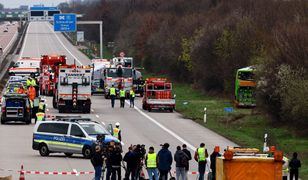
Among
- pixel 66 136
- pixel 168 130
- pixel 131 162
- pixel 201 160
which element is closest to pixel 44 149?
pixel 66 136

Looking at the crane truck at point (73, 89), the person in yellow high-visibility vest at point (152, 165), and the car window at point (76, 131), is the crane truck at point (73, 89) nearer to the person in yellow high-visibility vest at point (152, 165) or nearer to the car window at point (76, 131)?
the car window at point (76, 131)

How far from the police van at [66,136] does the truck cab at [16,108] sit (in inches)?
551

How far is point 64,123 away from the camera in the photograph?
128 ft

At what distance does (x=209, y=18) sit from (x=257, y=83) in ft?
140

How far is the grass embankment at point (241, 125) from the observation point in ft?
145

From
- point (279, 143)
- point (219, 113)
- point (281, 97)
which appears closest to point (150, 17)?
point (219, 113)

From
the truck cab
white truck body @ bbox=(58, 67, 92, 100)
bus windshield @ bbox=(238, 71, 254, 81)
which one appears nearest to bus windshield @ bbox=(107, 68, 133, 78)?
bus windshield @ bbox=(238, 71, 254, 81)

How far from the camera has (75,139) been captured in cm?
3841

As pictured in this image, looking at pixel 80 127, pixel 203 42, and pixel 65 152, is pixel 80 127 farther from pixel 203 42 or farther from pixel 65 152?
pixel 203 42

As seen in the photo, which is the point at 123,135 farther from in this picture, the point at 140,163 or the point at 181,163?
the point at 181,163

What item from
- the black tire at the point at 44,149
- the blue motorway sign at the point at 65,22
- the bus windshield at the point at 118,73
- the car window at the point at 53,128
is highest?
the blue motorway sign at the point at 65,22

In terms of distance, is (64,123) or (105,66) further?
(105,66)

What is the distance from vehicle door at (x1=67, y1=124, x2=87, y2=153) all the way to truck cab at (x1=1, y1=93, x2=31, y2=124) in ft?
48.6

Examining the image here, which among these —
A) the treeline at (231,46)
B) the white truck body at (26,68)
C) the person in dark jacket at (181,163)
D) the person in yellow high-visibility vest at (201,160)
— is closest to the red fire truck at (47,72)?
the treeline at (231,46)
